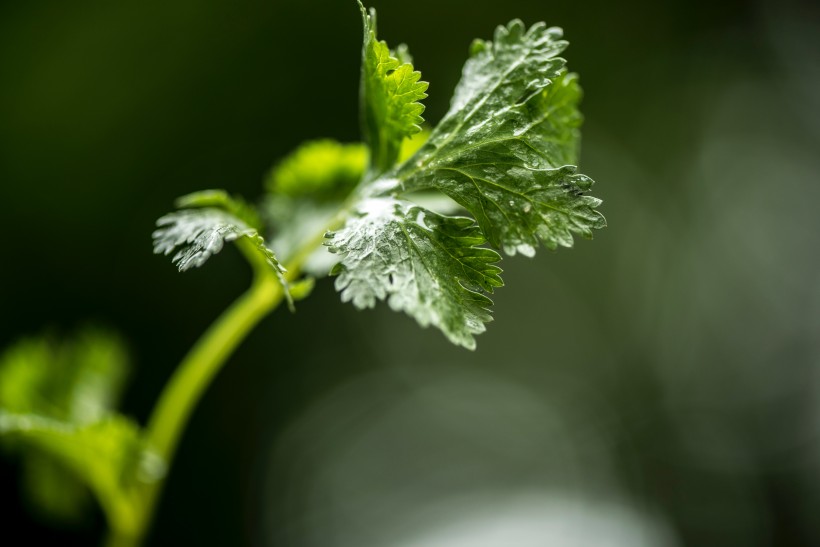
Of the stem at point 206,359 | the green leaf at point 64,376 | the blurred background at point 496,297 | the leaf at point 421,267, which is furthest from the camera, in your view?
the blurred background at point 496,297

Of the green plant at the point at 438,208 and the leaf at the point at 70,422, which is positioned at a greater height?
the green plant at the point at 438,208

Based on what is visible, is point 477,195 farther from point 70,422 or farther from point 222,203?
point 70,422

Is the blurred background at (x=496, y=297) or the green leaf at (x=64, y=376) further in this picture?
the blurred background at (x=496, y=297)

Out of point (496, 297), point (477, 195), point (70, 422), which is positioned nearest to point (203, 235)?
point (477, 195)

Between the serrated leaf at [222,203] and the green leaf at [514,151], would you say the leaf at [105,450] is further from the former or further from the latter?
the green leaf at [514,151]

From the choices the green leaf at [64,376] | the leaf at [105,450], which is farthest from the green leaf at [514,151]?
the green leaf at [64,376]

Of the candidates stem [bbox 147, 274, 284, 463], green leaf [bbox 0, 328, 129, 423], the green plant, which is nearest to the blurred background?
green leaf [bbox 0, 328, 129, 423]

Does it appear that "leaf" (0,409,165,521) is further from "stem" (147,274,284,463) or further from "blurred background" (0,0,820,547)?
"blurred background" (0,0,820,547)
